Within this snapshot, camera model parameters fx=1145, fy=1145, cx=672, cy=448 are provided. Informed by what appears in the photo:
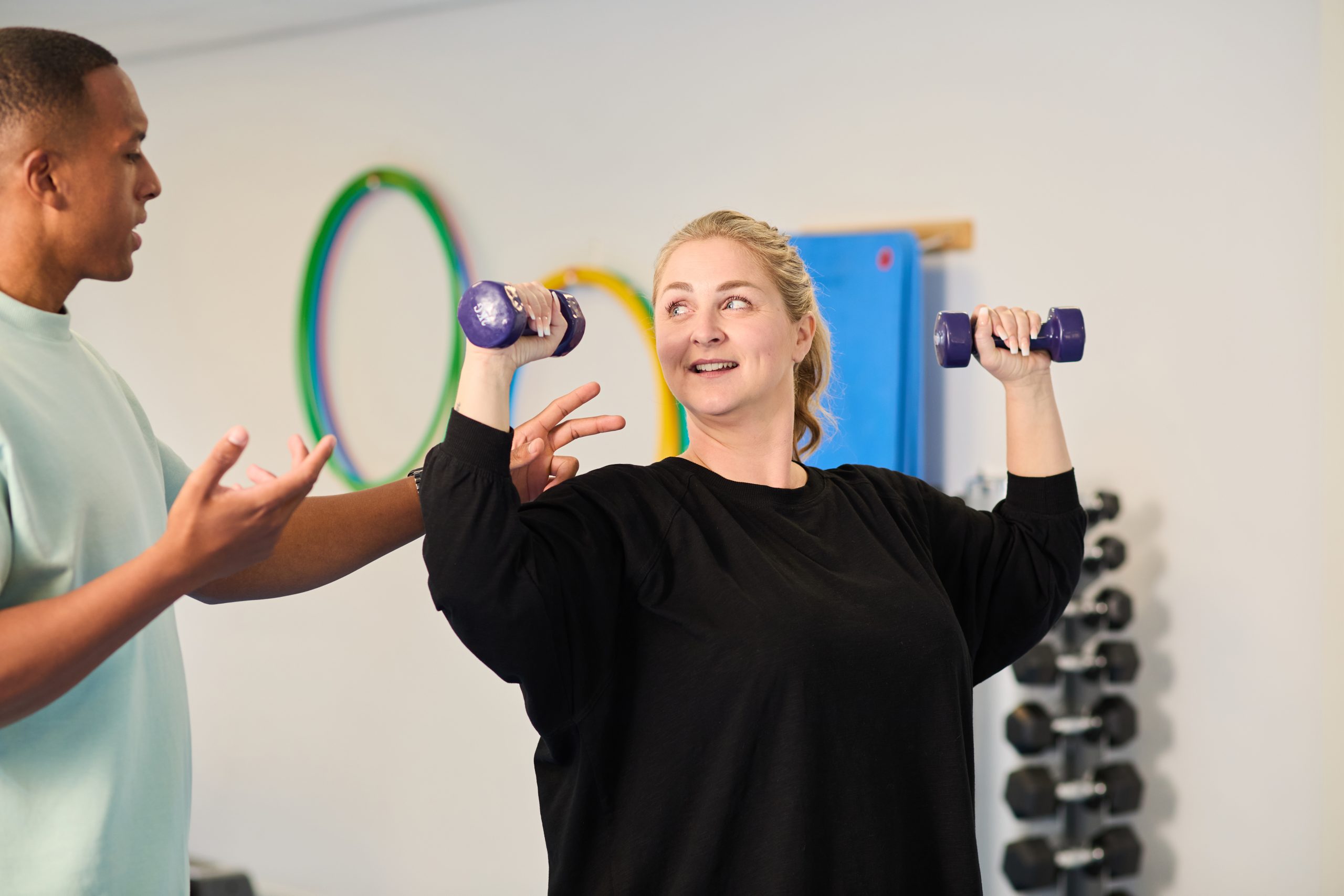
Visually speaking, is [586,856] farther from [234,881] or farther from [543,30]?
[543,30]

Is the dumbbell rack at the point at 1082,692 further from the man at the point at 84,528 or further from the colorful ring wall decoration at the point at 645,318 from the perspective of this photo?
the man at the point at 84,528

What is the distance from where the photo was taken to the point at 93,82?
4.36 ft

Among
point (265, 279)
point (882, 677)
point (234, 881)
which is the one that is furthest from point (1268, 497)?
point (265, 279)

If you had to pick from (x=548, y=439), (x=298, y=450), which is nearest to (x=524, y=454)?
(x=548, y=439)

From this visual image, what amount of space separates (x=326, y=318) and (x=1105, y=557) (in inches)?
101

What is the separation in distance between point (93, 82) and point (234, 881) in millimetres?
2227

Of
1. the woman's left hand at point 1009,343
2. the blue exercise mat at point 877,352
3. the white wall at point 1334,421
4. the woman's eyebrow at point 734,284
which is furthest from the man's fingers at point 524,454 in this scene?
the white wall at point 1334,421

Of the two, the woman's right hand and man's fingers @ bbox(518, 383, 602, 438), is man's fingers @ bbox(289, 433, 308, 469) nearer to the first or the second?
the woman's right hand

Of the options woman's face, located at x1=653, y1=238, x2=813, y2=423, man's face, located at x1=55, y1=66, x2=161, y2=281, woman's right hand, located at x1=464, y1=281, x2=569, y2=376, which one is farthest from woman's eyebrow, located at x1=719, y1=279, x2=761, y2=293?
man's face, located at x1=55, y1=66, x2=161, y2=281

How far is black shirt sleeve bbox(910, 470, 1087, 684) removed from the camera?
5.47 feet

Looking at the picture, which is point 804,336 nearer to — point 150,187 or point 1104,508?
point 150,187

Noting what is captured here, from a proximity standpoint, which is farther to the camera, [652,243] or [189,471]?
[652,243]

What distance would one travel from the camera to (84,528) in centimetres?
126

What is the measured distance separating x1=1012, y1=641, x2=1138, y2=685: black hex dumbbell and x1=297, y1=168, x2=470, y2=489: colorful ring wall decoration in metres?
1.87
